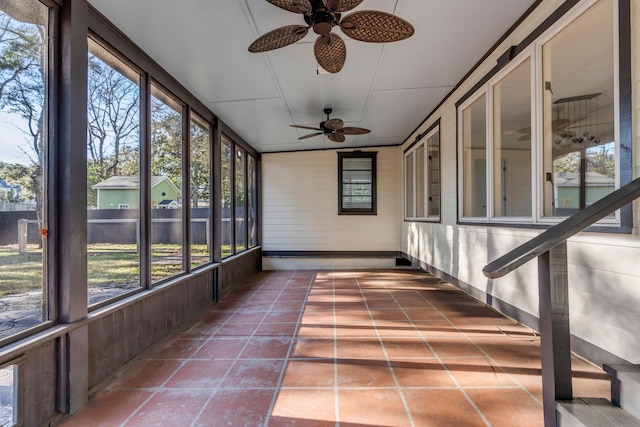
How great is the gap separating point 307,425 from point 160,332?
204 centimetres

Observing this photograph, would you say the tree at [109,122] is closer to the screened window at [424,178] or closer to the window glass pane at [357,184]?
the screened window at [424,178]

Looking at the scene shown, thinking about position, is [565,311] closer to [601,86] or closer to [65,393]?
[65,393]

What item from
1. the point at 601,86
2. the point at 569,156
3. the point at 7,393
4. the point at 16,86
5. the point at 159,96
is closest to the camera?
the point at 7,393

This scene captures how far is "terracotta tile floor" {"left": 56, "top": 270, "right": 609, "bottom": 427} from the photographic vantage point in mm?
1970

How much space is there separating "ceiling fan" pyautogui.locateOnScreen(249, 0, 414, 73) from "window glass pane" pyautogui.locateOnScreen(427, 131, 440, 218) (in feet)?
10.8

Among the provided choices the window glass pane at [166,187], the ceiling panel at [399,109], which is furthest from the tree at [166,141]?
the ceiling panel at [399,109]

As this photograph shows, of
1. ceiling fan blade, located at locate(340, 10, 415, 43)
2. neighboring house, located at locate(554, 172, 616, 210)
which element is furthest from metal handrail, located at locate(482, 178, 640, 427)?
neighboring house, located at locate(554, 172, 616, 210)

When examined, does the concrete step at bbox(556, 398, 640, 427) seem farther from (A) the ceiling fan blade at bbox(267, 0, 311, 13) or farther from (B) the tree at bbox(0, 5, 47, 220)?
(B) the tree at bbox(0, 5, 47, 220)

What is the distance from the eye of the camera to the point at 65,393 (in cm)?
200

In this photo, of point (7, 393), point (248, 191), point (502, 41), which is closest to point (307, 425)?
point (7, 393)

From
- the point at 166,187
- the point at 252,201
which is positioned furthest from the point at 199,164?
the point at 252,201

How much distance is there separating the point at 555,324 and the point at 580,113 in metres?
4.74

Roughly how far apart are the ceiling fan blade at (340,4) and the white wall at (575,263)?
5.32ft

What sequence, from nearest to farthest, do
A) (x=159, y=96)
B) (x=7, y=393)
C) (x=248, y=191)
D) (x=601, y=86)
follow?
(x=7, y=393)
(x=159, y=96)
(x=601, y=86)
(x=248, y=191)
